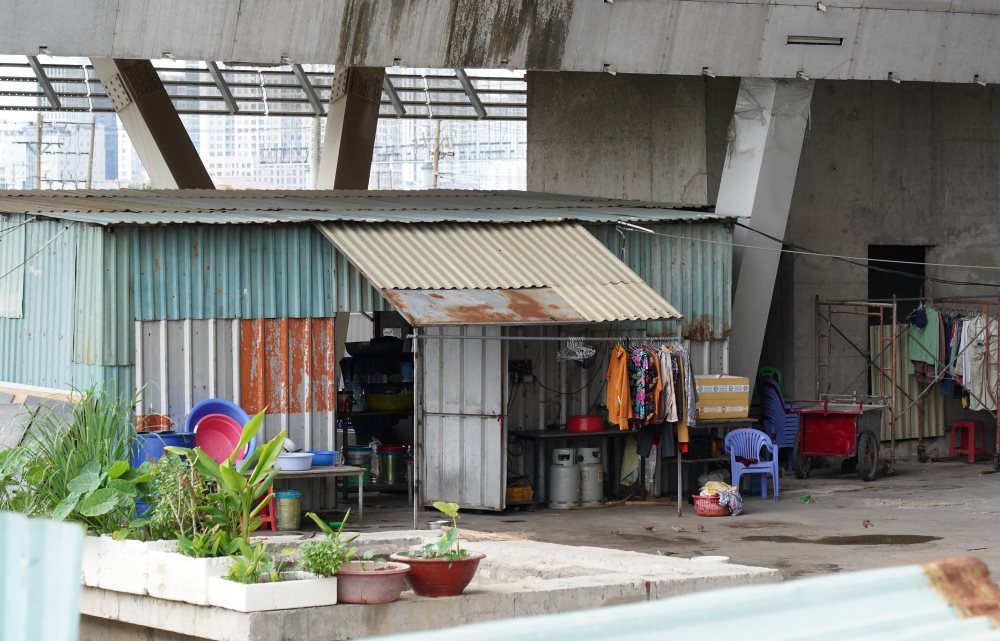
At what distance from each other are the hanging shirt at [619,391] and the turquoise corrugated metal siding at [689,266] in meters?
1.59

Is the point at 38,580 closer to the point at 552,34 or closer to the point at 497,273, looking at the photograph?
the point at 497,273

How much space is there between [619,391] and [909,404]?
24.9 feet

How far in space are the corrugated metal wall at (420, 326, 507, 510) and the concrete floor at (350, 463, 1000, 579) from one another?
→ 318 millimetres

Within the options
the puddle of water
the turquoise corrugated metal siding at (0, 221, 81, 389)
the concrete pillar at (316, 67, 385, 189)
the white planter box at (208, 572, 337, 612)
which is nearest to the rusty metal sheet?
the puddle of water

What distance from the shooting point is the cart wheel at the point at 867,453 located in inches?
783

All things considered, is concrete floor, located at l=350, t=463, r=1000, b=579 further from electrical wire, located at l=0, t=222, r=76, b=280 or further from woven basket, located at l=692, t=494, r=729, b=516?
electrical wire, located at l=0, t=222, r=76, b=280

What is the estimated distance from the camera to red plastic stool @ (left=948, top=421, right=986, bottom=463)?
22406 millimetres

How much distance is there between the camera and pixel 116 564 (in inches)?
405

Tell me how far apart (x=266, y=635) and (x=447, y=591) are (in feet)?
4.14

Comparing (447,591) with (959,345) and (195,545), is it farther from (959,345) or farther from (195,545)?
(959,345)

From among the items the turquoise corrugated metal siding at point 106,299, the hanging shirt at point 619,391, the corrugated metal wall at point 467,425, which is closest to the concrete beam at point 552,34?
the turquoise corrugated metal siding at point 106,299

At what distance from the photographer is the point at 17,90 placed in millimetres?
26984

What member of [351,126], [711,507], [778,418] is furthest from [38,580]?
[351,126]

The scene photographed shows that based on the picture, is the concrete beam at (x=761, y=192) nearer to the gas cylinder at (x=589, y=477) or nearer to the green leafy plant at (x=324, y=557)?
the gas cylinder at (x=589, y=477)
